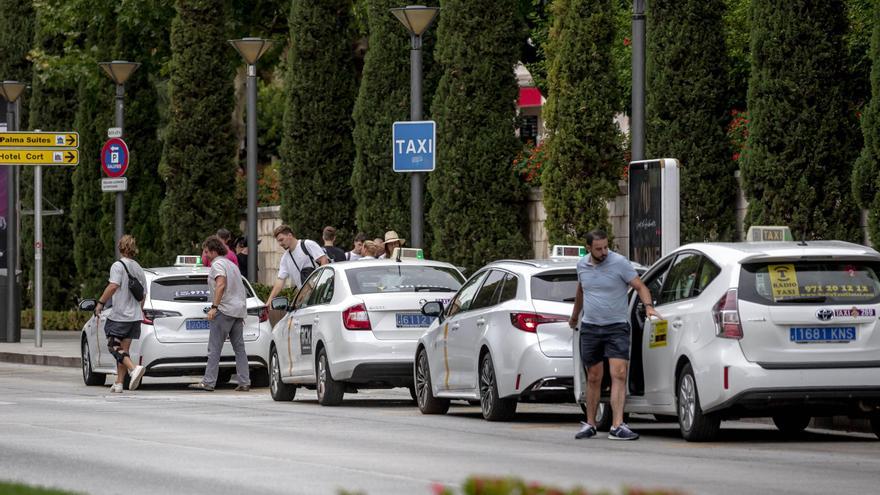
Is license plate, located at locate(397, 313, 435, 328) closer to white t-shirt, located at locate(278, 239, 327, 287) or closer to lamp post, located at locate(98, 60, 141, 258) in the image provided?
white t-shirt, located at locate(278, 239, 327, 287)

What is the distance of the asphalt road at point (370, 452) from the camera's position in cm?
1251

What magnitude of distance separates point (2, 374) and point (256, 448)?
50.2 ft

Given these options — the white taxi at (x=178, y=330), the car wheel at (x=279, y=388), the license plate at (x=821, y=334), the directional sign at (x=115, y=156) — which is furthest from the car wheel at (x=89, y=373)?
the license plate at (x=821, y=334)

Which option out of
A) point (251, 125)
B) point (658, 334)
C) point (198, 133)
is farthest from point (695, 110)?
point (198, 133)

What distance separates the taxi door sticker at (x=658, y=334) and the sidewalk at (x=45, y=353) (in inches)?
678

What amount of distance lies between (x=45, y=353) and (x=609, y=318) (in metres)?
19.2

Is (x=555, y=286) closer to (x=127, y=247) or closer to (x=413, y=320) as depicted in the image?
(x=413, y=320)

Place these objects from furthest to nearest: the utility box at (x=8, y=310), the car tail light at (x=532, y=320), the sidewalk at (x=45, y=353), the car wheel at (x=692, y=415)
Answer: the utility box at (x=8, y=310), the sidewalk at (x=45, y=353), the car tail light at (x=532, y=320), the car wheel at (x=692, y=415)

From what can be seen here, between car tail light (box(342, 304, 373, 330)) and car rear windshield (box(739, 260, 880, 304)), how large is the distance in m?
6.10

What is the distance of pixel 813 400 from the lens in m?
15.1

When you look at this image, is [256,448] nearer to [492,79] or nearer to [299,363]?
[299,363]

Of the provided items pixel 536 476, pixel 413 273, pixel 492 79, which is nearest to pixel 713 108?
pixel 492 79

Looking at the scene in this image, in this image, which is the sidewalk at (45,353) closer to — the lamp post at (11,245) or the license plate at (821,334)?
the lamp post at (11,245)

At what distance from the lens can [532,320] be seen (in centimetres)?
1767
